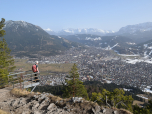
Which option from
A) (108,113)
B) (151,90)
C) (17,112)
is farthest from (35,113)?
(151,90)

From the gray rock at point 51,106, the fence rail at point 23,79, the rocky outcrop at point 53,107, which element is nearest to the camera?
the rocky outcrop at point 53,107

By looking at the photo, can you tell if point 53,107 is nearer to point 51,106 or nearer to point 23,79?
point 51,106

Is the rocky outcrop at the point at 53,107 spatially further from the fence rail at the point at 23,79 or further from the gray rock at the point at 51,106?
the fence rail at the point at 23,79

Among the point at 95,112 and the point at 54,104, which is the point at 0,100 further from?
the point at 95,112

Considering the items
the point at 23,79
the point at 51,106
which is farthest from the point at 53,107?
the point at 23,79

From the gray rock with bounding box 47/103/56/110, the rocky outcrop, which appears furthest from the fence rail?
the gray rock with bounding box 47/103/56/110

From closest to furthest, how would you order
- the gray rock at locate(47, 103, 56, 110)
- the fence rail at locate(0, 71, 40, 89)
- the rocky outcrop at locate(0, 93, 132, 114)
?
the rocky outcrop at locate(0, 93, 132, 114) < the gray rock at locate(47, 103, 56, 110) < the fence rail at locate(0, 71, 40, 89)

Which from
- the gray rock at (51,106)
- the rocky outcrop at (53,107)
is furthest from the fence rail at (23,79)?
the gray rock at (51,106)

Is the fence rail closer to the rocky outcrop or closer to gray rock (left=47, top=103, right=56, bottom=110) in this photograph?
the rocky outcrop
